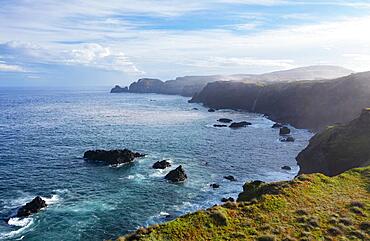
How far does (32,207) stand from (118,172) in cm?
2500

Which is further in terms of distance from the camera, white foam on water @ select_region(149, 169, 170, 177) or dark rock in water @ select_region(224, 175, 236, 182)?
white foam on water @ select_region(149, 169, 170, 177)

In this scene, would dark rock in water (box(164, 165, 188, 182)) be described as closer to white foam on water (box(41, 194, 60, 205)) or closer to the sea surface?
the sea surface

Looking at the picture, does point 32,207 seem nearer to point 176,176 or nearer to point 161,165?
point 176,176

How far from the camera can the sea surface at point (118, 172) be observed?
5338cm

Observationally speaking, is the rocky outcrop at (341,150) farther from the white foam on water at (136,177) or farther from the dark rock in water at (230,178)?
the white foam on water at (136,177)

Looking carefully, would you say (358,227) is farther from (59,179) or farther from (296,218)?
(59,179)

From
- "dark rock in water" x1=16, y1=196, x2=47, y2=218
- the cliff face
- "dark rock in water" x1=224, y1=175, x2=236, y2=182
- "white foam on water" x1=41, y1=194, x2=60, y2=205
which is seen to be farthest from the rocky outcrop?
the cliff face

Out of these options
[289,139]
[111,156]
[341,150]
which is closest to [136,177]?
[111,156]

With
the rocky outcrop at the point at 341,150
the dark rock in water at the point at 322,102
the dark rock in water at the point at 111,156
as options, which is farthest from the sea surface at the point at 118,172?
the dark rock in water at the point at 322,102

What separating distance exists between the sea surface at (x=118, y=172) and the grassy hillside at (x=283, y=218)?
22.6 metres

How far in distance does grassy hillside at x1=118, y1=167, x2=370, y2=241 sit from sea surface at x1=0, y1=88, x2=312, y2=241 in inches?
892

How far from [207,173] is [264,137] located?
49383 millimetres

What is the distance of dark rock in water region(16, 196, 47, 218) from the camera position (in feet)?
180

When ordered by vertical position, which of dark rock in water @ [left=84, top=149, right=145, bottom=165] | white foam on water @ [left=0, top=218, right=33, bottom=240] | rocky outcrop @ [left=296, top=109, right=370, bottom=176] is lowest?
white foam on water @ [left=0, top=218, right=33, bottom=240]
